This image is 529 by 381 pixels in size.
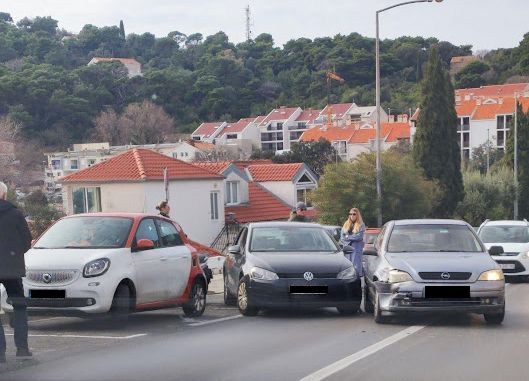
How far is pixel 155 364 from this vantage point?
9141mm

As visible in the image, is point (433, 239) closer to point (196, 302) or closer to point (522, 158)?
point (196, 302)

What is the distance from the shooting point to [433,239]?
1334cm

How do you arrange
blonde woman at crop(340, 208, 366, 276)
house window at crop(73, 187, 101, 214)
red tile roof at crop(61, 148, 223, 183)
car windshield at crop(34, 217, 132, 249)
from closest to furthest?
car windshield at crop(34, 217, 132, 249) < blonde woman at crop(340, 208, 366, 276) < red tile roof at crop(61, 148, 223, 183) < house window at crop(73, 187, 101, 214)

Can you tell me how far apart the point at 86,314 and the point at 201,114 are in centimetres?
11922

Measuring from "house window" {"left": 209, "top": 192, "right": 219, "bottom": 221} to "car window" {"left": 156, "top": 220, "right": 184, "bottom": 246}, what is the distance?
35.0 m

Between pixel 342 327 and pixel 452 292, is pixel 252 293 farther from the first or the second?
pixel 452 292

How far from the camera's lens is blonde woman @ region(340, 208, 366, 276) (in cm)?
1712

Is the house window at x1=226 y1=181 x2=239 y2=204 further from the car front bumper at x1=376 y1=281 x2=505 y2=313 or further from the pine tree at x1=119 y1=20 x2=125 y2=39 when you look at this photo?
the pine tree at x1=119 y1=20 x2=125 y2=39

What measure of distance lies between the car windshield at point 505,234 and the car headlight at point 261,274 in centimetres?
1213

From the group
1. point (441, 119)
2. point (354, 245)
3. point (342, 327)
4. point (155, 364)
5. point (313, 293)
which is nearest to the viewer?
point (155, 364)

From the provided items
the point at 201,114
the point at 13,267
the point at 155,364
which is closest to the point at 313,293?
the point at 155,364

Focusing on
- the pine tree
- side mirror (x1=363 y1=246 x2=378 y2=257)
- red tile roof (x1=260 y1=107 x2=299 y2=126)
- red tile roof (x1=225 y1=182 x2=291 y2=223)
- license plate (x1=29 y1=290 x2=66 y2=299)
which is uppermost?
the pine tree

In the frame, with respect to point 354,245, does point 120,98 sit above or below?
above

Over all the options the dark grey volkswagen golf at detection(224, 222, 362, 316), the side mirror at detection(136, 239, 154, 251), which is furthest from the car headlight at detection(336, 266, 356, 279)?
the side mirror at detection(136, 239, 154, 251)
